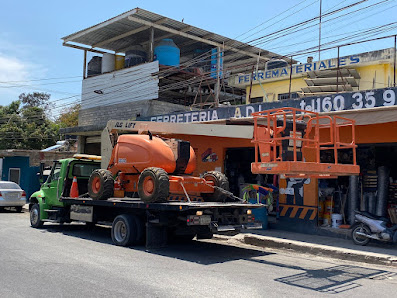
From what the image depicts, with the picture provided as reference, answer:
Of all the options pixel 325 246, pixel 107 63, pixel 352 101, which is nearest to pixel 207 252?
pixel 325 246

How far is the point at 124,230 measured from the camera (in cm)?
1023

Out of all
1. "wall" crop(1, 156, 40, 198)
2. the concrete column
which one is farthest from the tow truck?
"wall" crop(1, 156, 40, 198)

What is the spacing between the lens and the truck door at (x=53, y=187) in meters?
12.9

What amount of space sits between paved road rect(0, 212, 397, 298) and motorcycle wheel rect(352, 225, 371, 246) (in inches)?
64.9

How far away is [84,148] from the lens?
23453 mm

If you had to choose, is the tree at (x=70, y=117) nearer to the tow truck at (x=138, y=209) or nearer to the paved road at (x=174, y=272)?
the tow truck at (x=138, y=209)

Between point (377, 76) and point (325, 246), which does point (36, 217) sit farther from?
point (377, 76)

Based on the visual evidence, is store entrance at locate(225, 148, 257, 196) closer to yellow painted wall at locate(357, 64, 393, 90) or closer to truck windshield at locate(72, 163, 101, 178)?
truck windshield at locate(72, 163, 101, 178)

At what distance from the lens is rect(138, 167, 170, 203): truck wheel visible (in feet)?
30.6

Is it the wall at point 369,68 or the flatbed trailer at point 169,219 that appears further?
the wall at point 369,68

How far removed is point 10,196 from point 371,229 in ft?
50.8

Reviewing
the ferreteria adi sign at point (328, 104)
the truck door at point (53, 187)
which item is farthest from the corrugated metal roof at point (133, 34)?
the truck door at point (53, 187)

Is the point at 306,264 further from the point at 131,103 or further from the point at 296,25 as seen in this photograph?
the point at 131,103

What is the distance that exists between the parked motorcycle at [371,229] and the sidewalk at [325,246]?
215mm
